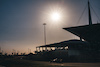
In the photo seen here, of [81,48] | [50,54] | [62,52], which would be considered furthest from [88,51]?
[50,54]

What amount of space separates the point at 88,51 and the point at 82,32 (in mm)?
8257

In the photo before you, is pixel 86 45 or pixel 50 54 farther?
pixel 50 54

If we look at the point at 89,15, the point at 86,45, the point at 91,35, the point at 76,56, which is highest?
the point at 89,15

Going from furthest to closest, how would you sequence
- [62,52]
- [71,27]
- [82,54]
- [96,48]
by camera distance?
[62,52] < [96,48] < [82,54] < [71,27]

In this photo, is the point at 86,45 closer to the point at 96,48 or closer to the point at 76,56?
the point at 96,48

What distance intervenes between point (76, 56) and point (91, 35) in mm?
11311

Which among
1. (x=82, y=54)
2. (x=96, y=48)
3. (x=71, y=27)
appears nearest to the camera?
(x=71, y=27)

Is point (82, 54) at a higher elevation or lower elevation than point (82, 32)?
lower

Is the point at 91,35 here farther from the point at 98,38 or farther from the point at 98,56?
the point at 98,56

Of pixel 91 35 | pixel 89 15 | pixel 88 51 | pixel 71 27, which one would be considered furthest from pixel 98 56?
pixel 89 15

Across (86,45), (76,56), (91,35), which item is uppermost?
(91,35)

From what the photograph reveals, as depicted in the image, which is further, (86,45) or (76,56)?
(86,45)

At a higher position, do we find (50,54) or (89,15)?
(89,15)

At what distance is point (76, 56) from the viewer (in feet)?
172
